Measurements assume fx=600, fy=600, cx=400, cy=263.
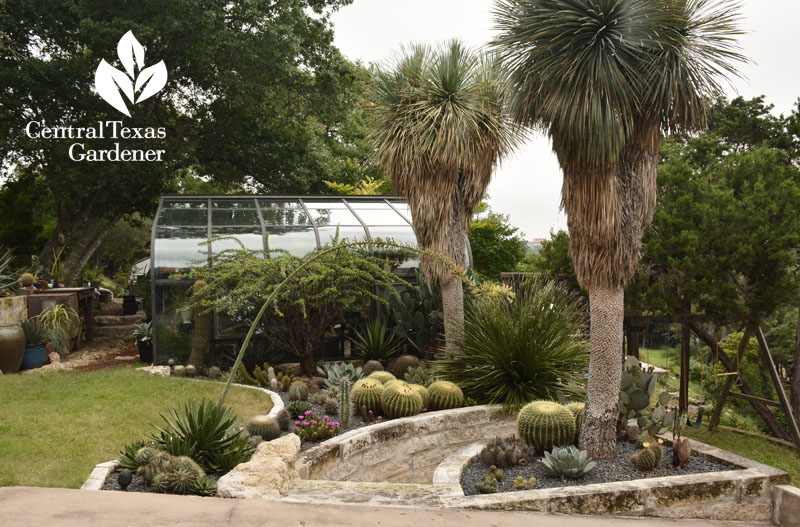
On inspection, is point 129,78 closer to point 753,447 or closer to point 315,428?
point 315,428

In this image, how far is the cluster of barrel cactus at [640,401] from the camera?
5957 millimetres

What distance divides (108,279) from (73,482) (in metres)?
26.0

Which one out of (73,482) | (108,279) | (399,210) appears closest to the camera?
(73,482)

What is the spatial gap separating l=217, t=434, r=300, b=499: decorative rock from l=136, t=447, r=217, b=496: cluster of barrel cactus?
163 mm

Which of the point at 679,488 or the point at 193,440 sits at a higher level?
the point at 193,440

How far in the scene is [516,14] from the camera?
567cm

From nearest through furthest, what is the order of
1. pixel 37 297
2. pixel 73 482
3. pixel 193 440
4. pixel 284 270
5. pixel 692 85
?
pixel 73 482 < pixel 193 440 < pixel 692 85 < pixel 284 270 < pixel 37 297

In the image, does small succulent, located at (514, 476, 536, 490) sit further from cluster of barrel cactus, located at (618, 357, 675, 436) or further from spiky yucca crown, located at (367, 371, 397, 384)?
spiky yucca crown, located at (367, 371, 397, 384)

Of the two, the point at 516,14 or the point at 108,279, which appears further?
the point at 108,279

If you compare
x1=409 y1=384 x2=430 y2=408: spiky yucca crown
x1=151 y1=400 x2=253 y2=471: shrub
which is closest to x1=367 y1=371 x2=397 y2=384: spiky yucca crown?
x1=409 y1=384 x2=430 y2=408: spiky yucca crown

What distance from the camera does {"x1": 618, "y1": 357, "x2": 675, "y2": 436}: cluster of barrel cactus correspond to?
5.96 metres

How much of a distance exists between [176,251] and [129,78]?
6.26 metres

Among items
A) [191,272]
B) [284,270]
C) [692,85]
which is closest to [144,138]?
[191,272]

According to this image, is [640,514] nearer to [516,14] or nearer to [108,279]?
[516,14]
